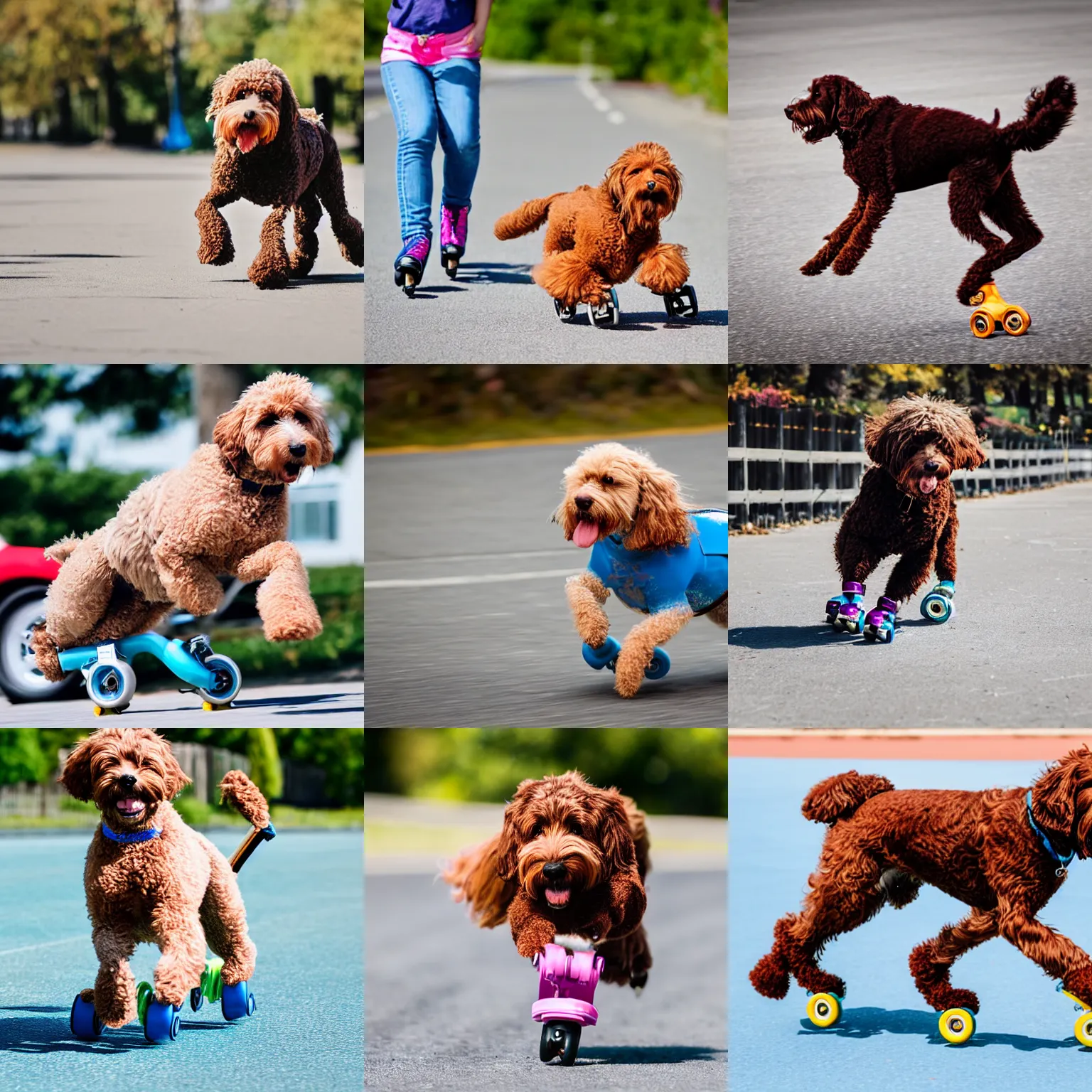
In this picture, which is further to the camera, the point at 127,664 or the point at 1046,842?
the point at 127,664

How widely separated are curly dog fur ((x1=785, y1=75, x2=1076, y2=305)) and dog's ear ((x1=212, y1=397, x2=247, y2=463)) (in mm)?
1915

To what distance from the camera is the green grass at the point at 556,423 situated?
4.80 m

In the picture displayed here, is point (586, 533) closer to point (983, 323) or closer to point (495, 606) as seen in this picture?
point (495, 606)

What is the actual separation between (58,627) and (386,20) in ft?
7.14

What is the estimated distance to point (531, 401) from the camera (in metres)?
4.98

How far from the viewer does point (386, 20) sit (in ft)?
15.2

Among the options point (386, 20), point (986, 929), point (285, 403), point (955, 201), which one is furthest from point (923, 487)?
point (386, 20)

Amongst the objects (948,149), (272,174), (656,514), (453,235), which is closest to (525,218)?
(453,235)

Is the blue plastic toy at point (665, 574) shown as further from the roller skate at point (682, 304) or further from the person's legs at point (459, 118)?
the person's legs at point (459, 118)

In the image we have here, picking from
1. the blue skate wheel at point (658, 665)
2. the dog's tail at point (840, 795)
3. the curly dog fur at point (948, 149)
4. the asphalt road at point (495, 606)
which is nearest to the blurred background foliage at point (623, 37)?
the curly dog fur at point (948, 149)

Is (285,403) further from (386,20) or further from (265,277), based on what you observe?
(386,20)

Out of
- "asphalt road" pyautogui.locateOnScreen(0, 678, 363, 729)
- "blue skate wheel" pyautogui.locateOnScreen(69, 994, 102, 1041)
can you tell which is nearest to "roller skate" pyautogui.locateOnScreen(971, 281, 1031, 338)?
"asphalt road" pyautogui.locateOnScreen(0, 678, 363, 729)

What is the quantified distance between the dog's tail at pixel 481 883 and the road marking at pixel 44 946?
4.15ft

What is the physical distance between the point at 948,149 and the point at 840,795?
195cm
